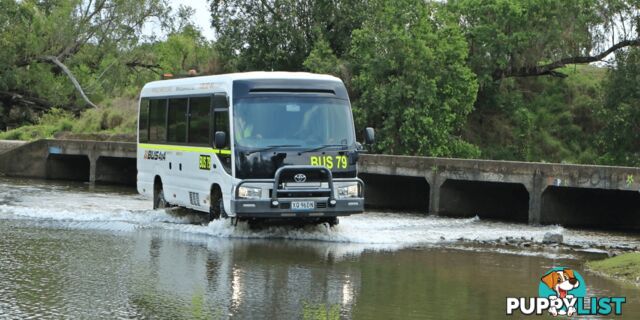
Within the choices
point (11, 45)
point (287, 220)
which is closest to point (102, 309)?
point (287, 220)

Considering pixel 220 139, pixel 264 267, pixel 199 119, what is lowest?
pixel 264 267

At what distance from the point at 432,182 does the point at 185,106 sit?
372 inches

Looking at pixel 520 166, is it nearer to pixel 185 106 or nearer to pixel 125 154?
pixel 185 106

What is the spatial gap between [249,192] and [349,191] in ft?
6.00

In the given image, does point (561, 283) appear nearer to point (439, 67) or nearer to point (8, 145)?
point (439, 67)

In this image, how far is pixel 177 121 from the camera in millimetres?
22688

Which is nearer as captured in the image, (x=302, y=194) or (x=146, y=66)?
(x=302, y=194)

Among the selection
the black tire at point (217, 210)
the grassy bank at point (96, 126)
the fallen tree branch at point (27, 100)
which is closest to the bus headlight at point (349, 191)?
the black tire at point (217, 210)

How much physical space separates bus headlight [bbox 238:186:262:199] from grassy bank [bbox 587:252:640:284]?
5679 mm

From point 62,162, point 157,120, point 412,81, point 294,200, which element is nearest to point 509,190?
point 412,81

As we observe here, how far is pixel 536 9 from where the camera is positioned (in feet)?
146

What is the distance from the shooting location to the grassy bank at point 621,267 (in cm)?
1566

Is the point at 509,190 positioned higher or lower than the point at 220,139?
lower

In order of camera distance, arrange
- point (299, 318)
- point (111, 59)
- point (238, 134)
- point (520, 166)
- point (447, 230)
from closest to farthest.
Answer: point (299, 318) → point (238, 134) → point (447, 230) → point (520, 166) → point (111, 59)
